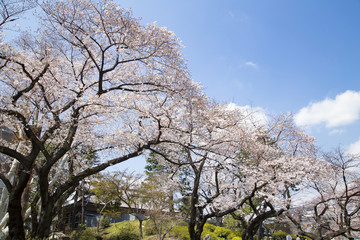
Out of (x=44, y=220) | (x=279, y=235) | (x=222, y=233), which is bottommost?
(x=279, y=235)

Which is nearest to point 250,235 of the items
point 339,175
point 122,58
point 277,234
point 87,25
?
point 339,175

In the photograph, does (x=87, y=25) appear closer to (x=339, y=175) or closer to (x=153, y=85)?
(x=153, y=85)

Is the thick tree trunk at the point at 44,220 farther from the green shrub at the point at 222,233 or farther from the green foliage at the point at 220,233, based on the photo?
the green shrub at the point at 222,233

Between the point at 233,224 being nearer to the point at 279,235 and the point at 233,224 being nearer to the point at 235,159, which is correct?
the point at 279,235

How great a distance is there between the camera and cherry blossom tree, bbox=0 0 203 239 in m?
6.42

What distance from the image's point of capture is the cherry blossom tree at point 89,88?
253 inches

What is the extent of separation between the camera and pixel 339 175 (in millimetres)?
12961

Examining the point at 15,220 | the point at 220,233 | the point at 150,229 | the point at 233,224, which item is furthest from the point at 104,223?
the point at 15,220

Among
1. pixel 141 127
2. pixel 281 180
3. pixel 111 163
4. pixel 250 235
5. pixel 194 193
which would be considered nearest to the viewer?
pixel 111 163

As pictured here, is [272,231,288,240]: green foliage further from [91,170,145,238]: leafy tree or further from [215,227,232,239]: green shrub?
[91,170,145,238]: leafy tree

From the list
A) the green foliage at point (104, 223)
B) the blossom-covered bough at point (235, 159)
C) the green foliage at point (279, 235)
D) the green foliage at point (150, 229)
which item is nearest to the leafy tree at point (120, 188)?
the green foliage at point (150, 229)

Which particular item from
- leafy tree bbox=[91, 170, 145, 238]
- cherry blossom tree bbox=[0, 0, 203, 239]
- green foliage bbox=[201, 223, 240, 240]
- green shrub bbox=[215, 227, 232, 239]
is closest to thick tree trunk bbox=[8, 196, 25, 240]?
cherry blossom tree bbox=[0, 0, 203, 239]

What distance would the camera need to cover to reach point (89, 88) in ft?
24.5

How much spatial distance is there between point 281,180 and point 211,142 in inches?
182
